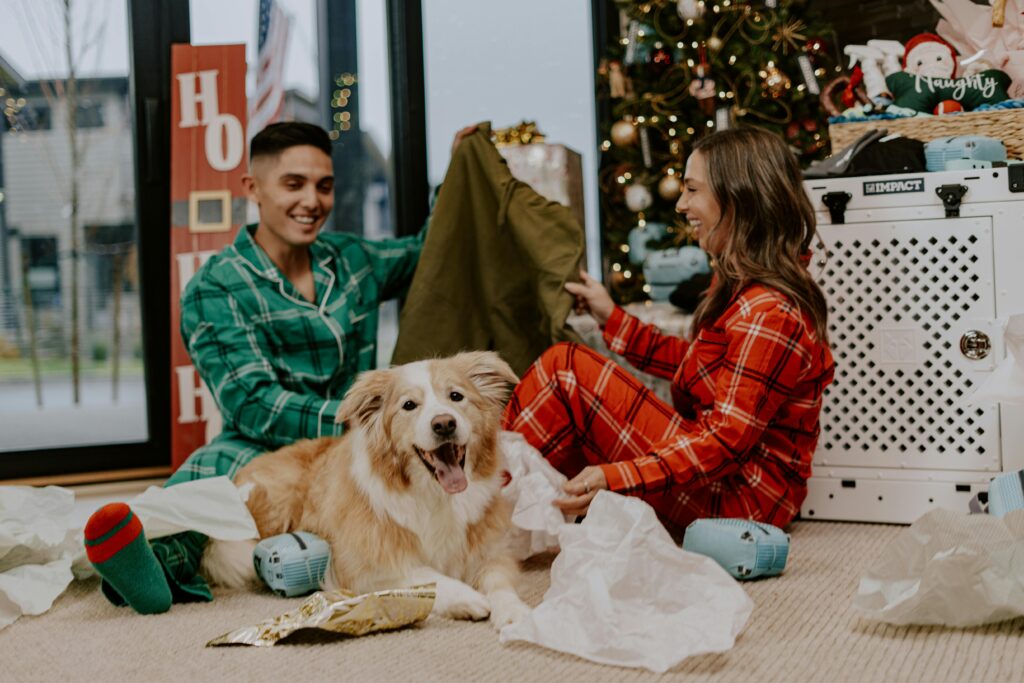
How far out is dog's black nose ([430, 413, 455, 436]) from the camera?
188cm

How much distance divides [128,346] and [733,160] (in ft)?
7.47

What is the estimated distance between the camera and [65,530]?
226 cm

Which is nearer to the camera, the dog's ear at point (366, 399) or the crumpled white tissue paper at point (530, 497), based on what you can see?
the dog's ear at point (366, 399)

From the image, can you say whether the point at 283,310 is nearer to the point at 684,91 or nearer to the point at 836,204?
the point at 836,204

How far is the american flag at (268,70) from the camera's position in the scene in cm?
357

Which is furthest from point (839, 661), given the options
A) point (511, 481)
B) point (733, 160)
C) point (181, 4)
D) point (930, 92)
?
point (181, 4)

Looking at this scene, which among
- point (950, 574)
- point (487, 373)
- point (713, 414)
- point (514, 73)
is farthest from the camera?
point (514, 73)

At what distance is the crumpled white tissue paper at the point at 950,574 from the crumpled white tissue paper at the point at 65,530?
1.32 metres

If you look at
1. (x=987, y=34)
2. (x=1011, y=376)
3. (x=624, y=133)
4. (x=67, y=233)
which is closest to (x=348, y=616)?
(x=1011, y=376)

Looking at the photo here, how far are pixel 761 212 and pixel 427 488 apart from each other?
1016mm

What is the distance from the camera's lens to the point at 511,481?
2219 mm

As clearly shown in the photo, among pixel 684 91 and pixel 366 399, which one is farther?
pixel 684 91

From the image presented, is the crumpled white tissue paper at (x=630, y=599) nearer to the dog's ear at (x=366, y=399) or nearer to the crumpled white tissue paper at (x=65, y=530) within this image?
the dog's ear at (x=366, y=399)

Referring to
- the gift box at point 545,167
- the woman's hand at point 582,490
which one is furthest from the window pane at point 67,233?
the woman's hand at point 582,490
